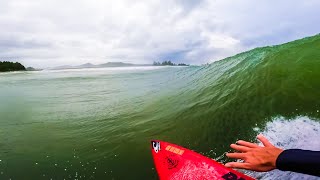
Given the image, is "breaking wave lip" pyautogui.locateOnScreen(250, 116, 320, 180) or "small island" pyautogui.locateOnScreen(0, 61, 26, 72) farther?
"small island" pyautogui.locateOnScreen(0, 61, 26, 72)

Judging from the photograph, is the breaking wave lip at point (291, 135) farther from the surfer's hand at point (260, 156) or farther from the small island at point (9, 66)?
the small island at point (9, 66)

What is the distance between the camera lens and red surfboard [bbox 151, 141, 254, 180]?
16.2 ft

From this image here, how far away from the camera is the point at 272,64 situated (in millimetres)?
14172

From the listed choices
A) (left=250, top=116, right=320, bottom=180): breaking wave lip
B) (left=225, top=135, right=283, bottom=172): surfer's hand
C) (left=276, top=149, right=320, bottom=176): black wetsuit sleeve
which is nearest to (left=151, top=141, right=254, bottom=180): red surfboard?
(left=250, top=116, right=320, bottom=180): breaking wave lip

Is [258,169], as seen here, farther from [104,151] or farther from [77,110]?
[77,110]

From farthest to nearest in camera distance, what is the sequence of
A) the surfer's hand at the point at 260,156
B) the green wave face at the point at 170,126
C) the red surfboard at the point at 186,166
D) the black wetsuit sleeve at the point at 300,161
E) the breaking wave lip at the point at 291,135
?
the green wave face at the point at 170,126, the breaking wave lip at the point at 291,135, the red surfboard at the point at 186,166, the surfer's hand at the point at 260,156, the black wetsuit sleeve at the point at 300,161

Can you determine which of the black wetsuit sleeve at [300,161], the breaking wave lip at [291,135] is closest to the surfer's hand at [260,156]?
the black wetsuit sleeve at [300,161]

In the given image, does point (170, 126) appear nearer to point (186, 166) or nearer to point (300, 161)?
point (186, 166)

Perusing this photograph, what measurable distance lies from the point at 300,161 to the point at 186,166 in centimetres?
289

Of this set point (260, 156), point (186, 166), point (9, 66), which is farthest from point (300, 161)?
point (9, 66)

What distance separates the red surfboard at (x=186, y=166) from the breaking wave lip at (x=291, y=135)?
134cm

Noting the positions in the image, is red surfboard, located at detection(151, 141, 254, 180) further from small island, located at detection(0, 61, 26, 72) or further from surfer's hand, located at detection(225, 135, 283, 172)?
small island, located at detection(0, 61, 26, 72)

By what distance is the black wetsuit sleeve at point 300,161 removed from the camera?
271cm

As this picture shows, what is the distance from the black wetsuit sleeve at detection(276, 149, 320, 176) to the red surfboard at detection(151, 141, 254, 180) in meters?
1.97
